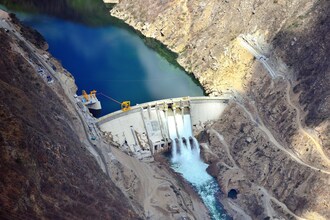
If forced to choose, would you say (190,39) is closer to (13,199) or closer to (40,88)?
(40,88)

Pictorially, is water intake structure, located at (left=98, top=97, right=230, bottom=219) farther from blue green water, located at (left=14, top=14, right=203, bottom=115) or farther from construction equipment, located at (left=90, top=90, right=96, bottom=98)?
construction equipment, located at (left=90, top=90, right=96, bottom=98)

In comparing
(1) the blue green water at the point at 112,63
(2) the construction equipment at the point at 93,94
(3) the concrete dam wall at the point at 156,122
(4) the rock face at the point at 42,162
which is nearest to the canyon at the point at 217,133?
(4) the rock face at the point at 42,162

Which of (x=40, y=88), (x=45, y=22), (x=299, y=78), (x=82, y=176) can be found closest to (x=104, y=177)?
(x=82, y=176)

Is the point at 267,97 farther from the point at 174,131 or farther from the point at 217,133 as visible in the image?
the point at 174,131

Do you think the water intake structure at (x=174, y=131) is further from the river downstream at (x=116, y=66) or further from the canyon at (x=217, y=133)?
the canyon at (x=217, y=133)

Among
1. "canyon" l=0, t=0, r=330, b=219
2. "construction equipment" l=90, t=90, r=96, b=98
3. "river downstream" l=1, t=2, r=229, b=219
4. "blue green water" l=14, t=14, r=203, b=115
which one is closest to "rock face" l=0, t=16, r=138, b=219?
"canyon" l=0, t=0, r=330, b=219

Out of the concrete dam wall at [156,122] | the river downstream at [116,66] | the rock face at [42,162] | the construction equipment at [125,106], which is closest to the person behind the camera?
the rock face at [42,162]

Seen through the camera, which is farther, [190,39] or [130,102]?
[190,39]
